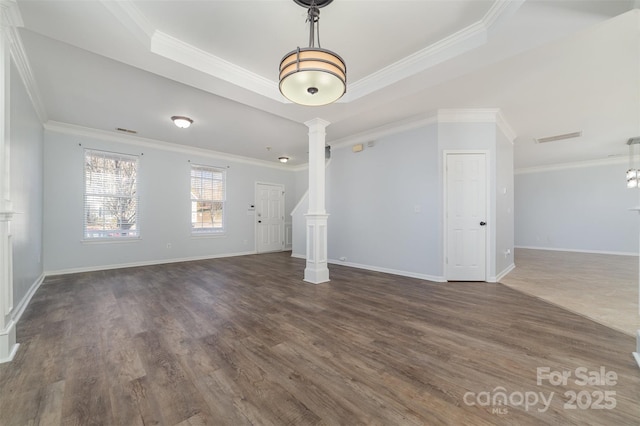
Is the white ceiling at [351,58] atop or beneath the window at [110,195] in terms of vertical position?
atop

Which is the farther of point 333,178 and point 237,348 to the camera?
point 333,178

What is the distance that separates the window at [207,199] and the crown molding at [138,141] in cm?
38

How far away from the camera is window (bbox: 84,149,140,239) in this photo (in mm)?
4875

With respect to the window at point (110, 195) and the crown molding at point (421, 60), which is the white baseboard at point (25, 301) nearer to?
the window at point (110, 195)

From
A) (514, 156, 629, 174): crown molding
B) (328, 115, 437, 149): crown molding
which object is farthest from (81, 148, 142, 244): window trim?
(514, 156, 629, 174): crown molding

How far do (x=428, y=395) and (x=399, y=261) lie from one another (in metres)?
3.16

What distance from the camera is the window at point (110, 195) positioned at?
4.88 meters

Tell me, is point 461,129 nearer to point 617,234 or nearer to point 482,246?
point 482,246

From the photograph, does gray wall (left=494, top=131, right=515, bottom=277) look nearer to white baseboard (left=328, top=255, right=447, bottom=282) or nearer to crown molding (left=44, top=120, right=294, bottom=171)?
white baseboard (left=328, top=255, right=447, bottom=282)

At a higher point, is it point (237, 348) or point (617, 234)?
point (617, 234)

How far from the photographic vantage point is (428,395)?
1.48 m

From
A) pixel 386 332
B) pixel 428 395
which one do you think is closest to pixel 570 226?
pixel 386 332

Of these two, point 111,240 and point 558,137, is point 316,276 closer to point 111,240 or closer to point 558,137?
point 111,240

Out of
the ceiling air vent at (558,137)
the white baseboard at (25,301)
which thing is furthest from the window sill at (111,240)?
the ceiling air vent at (558,137)
